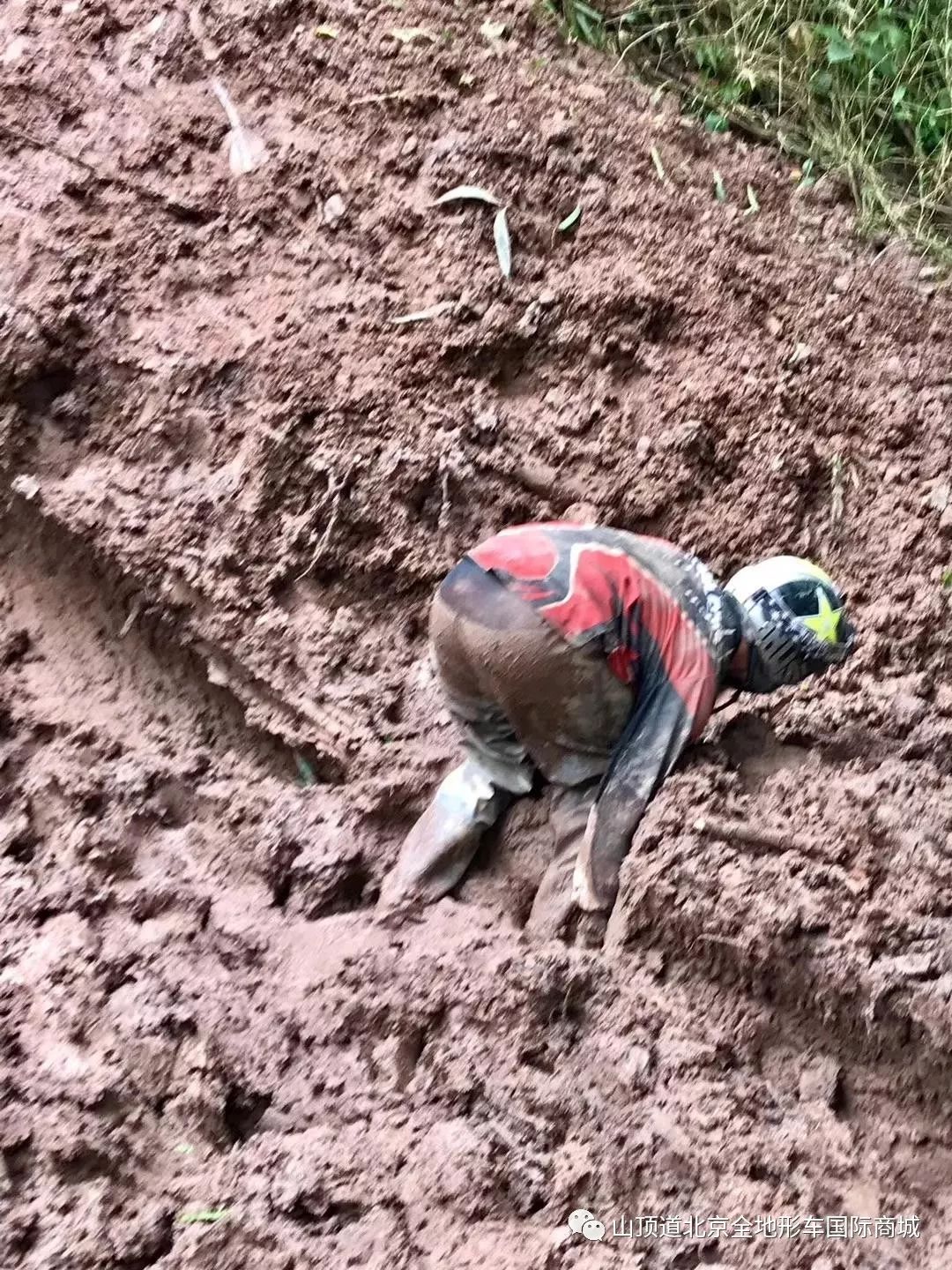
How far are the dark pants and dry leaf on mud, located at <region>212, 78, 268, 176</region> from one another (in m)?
1.42

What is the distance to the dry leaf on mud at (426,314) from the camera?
9.81ft

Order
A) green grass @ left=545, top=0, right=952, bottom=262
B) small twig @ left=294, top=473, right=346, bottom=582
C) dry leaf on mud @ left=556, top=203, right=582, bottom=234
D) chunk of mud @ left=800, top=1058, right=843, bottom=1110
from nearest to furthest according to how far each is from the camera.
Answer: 1. chunk of mud @ left=800, top=1058, right=843, bottom=1110
2. small twig @ left=294, top=473, right=346, bottom=582
3. dry leaf on mud @ left=556, top=203, right=582, bottom=234
4. green grass @ left=545, top=0, right=952, bottom=262

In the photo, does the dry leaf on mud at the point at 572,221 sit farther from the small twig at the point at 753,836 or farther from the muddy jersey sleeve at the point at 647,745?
the small twig at the point at 753,836

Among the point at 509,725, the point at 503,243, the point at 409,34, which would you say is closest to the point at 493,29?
the point at 409,34

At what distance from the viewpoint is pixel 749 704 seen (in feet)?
8.80

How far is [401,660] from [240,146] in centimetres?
148

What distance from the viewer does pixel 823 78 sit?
3.87 m

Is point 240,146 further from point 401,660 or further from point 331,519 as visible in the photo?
point 401,660

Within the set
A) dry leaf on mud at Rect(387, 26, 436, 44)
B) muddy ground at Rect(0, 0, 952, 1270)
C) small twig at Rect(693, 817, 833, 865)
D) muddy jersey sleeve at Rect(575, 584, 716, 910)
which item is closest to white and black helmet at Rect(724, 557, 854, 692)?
muddy jersey sleeve at Rect(575, 584, 716, 910)

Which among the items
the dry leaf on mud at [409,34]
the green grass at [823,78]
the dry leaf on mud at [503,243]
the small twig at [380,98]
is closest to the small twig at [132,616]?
the dry leaf on mud at [503,243]

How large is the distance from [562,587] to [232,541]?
83 centimetres

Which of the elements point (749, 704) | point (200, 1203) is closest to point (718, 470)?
point (749, 704)

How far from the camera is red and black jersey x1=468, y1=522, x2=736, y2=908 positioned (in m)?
2.31

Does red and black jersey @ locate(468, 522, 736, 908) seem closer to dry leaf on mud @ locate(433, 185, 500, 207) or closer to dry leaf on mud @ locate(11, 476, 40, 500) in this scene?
dry leaf on mud @ locate(11, 476, 40, 500)
